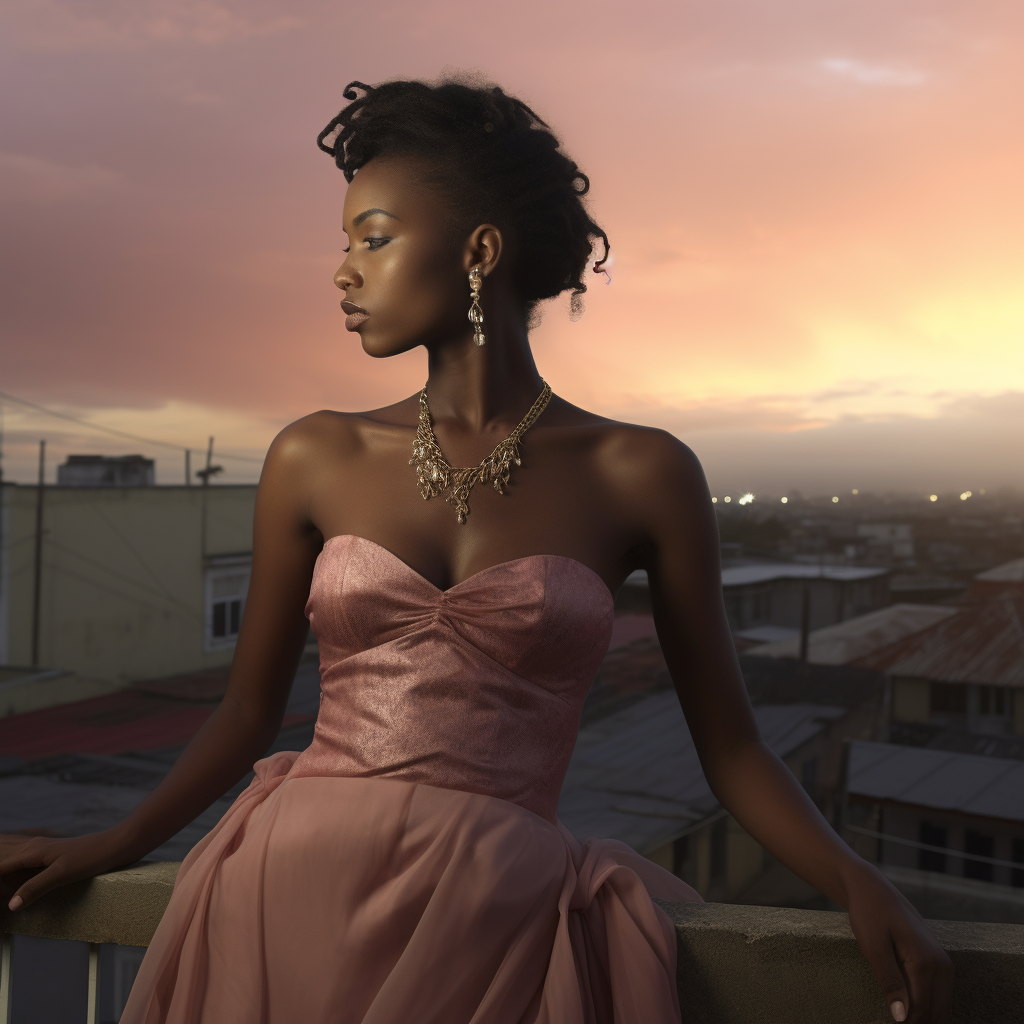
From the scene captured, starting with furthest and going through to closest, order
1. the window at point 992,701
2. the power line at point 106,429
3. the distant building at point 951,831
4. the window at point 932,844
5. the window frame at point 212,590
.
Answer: the power line at point 106,429 → the window at point 992,701 → the window frame at point 212,590 → the window at point 932,844 → the distant building at point 951,831

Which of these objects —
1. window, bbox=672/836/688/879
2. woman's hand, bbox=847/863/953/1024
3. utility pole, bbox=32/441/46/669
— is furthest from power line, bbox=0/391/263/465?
woman's hand, bbox=847/863/953/1024

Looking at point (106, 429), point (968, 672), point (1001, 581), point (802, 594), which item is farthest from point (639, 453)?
point (106, 429)

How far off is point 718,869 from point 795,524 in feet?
33.8

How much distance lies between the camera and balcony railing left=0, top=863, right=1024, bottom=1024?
106cm

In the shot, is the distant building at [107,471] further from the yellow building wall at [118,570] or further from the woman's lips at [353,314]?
the woman's lips at [353,314]

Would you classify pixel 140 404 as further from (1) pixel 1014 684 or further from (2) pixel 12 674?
(1) pixel 1014 684

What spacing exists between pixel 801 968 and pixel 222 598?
2580 centimetres

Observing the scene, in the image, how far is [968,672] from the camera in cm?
2528

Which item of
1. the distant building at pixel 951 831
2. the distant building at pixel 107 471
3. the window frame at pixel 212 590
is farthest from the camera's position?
the window frame at pixel 212 590

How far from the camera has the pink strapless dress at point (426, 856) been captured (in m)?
1.01

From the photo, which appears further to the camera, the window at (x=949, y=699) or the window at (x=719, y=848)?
the window at (x=949, y=699)

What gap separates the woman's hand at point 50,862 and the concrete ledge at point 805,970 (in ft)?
2.33

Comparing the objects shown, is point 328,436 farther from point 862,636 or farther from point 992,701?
point 862,636

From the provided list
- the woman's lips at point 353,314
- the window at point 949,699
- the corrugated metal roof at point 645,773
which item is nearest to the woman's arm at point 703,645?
the woman's lips at point 353,314
